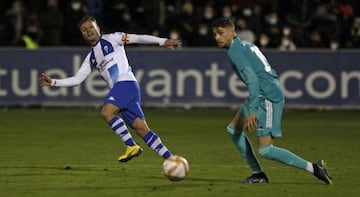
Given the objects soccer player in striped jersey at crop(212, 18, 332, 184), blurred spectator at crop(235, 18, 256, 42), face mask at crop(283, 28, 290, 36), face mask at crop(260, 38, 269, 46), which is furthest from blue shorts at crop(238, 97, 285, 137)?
face mask at crop(283, 28, 290, 36)

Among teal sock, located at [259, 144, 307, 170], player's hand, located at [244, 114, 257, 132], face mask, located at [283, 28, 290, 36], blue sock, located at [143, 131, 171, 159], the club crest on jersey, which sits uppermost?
the club crest on jersey

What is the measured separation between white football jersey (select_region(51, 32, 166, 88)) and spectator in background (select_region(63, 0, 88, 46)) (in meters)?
12.5

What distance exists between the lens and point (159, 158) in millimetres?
15336

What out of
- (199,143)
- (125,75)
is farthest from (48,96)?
(125,75)

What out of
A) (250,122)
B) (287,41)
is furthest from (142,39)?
(287,41)

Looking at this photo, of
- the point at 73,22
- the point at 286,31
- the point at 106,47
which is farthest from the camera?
the point at 73,22

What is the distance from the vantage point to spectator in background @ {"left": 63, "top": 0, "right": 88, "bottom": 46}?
87.0 ft

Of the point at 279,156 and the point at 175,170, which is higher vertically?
the point at 279,156

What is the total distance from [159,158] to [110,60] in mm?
2124

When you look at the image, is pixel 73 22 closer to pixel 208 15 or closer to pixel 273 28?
pixel 208 15

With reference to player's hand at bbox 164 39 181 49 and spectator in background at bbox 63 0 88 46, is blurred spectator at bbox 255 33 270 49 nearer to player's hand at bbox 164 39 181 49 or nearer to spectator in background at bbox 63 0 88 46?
spectator in background at bbox 63 0 88 46

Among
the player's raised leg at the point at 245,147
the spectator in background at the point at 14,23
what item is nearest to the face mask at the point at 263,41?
the spectator in background at the point at 14,23

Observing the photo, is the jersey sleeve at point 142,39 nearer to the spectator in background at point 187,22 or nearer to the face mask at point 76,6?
the spectator in background at point 187,22

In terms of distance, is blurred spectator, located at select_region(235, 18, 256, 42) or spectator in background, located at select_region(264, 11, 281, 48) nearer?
blurred spectator, located at select_region(235, 18, 256, 42)
